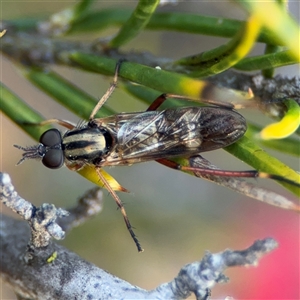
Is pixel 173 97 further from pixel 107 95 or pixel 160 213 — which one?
pixel 160 213

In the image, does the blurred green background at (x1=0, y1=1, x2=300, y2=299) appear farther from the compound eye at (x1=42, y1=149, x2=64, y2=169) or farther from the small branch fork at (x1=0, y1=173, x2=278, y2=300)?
the small branch fork at (x1=0, y1=173, x2=278, y2=300)

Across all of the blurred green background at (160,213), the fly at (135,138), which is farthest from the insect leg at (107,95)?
the blurred green background at (160,213)

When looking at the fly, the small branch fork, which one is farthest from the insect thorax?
the small branch fork

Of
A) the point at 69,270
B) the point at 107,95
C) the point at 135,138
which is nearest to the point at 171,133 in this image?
the point at 135,138

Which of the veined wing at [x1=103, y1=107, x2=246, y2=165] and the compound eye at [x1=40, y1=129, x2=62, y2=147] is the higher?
the veined wing at [x1=103, y1=107, x2=246, y2=165]

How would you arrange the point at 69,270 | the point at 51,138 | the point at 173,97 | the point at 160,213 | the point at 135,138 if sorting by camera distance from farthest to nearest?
the point at 160,213 → the point at 135,138 → the point at 51,138 → the point at 173,97 → the point at 69,270

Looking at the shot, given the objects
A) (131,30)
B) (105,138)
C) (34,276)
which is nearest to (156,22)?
(131,30)
